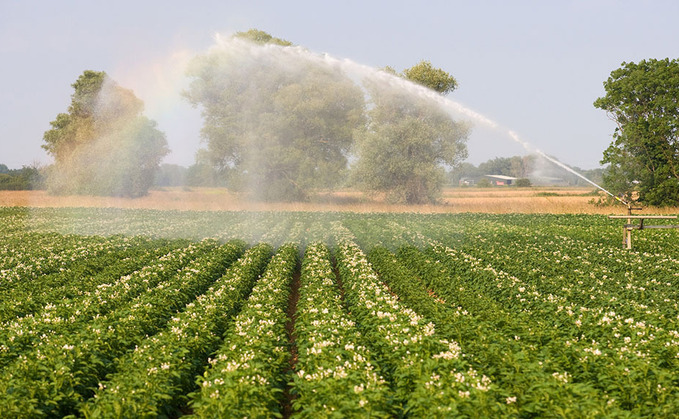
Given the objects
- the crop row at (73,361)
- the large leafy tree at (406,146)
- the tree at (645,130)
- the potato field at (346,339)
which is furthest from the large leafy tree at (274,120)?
the crop row at (73,361)

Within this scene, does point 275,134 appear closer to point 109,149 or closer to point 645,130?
point 109,149

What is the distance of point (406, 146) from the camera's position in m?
54.1

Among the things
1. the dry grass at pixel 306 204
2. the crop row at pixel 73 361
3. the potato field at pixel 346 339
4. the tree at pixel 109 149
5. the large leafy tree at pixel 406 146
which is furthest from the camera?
the tree at pixel 109 149

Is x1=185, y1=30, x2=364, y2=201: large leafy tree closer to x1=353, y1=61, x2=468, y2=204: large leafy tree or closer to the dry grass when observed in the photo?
the dry grass

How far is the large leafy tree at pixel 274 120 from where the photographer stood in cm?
5938

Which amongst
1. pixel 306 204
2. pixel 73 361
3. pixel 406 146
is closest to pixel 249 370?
pixel 73 361

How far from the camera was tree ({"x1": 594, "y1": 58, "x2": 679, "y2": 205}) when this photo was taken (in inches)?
1790

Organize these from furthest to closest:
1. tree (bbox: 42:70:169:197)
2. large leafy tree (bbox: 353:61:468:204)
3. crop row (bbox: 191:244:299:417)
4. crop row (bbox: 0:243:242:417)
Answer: tree (bbox: 42:70:169:197)
large leafy tree (bbox: 353:61:468:204)
crop row (bbox: 0:243:242:417)
crop row (bbox: 191:244:299:417)

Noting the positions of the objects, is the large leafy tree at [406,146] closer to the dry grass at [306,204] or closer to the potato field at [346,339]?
the dry grass at [306,204]

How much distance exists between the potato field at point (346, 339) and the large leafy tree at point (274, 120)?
3993 cm

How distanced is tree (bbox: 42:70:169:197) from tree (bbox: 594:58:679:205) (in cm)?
4775

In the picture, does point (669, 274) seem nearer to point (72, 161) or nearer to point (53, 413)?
point (53, 413)

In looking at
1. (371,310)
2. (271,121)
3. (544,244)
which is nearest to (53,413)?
(371,310)

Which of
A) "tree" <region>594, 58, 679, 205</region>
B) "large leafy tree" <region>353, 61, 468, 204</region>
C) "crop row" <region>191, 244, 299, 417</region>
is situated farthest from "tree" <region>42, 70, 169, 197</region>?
"crop row" <region>191, 244, 299, 417</region>
